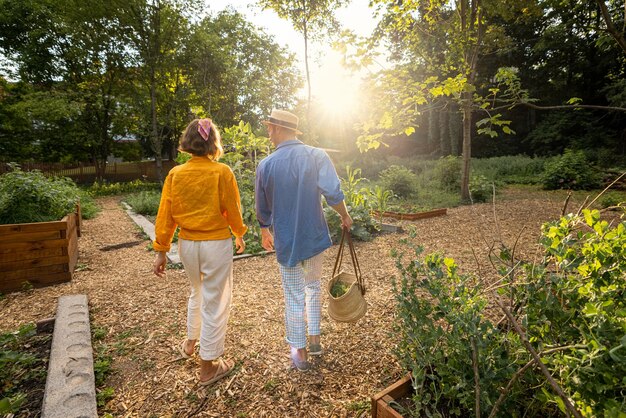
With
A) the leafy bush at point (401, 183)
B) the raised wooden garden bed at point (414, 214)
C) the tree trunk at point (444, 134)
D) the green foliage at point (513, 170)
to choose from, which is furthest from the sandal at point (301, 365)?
the tree trunk at point (444, 134)

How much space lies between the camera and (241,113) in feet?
77.4

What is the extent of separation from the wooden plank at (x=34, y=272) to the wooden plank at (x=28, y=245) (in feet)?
0.85

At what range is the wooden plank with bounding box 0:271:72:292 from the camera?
4059mm

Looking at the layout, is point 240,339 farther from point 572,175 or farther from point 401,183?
point 572,175

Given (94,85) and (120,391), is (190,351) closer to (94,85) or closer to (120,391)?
(120,391)

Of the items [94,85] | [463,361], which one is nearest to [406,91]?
[463,361]

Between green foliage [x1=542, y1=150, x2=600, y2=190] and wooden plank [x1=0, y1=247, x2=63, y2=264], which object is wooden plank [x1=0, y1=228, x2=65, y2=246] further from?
green foliage [x1=542, y1=150, x2=600, y2=190]

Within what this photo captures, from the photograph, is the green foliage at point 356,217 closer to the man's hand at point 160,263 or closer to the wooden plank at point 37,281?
the man's hand at point 160,263

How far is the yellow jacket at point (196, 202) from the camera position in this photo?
90.9 inches

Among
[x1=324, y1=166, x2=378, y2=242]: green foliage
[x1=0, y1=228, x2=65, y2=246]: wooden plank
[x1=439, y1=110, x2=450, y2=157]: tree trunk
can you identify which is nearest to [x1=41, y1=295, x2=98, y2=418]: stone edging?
[x1=0, y1=228, x2=65, y2=246]: wooden plank

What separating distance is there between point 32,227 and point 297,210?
155 inches

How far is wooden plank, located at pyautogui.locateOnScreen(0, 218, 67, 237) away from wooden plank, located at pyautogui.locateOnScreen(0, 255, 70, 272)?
0.38 metres

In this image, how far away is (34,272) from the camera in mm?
4203

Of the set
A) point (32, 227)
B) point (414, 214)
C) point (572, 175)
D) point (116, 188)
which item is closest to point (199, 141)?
point (32, 227)
